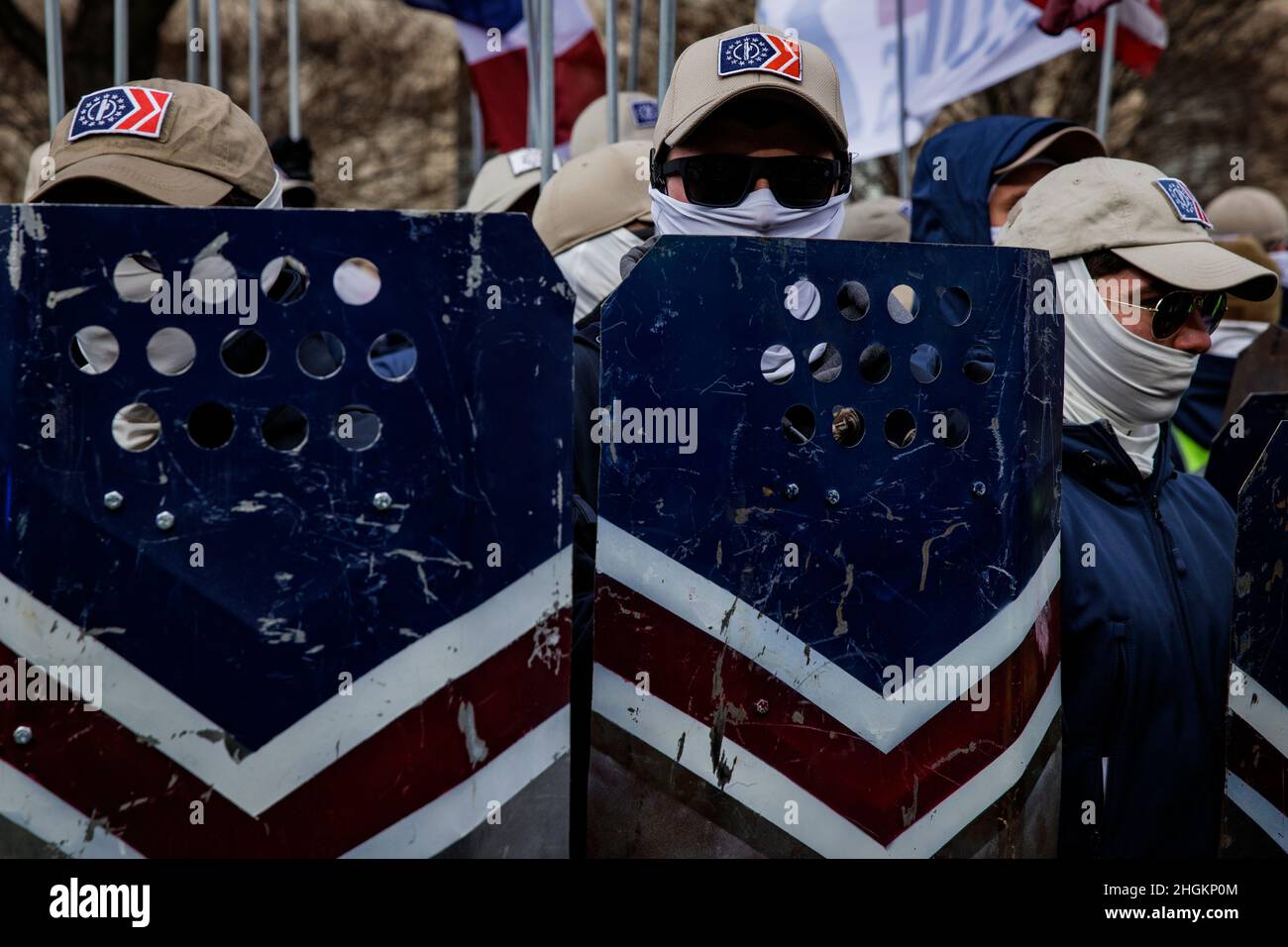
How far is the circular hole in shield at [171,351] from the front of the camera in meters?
1.99

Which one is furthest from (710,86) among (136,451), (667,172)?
(136,451)

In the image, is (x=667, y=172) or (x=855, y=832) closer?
(x=855, y=832)

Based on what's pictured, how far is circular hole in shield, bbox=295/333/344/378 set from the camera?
6.64ft

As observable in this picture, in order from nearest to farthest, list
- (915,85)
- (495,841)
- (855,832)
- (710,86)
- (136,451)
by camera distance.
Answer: (136,451)
(495,841)
(855,832)
(710,86)
(915,85)

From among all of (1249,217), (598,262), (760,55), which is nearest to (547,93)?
(598,262)

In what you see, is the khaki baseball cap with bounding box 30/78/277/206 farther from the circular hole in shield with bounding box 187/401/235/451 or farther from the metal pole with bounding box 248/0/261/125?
the metal pole with bounding box 248/0/261/125

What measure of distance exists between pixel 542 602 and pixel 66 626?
0.62m

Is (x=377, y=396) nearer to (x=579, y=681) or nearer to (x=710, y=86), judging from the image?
(x=579, y=681)

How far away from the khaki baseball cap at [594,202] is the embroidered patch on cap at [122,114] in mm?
Answer: 1393

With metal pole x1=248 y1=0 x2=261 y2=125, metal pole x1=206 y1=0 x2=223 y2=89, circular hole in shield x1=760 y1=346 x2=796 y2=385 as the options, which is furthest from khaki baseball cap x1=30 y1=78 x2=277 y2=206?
metal pole x1=248 y1=0 x2=261 y2=125

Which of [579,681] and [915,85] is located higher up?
[915,85]

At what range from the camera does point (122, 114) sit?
9.07 feet

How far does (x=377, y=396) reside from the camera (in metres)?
2.04

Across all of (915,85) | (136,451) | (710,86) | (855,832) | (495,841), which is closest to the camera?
(136,451)
